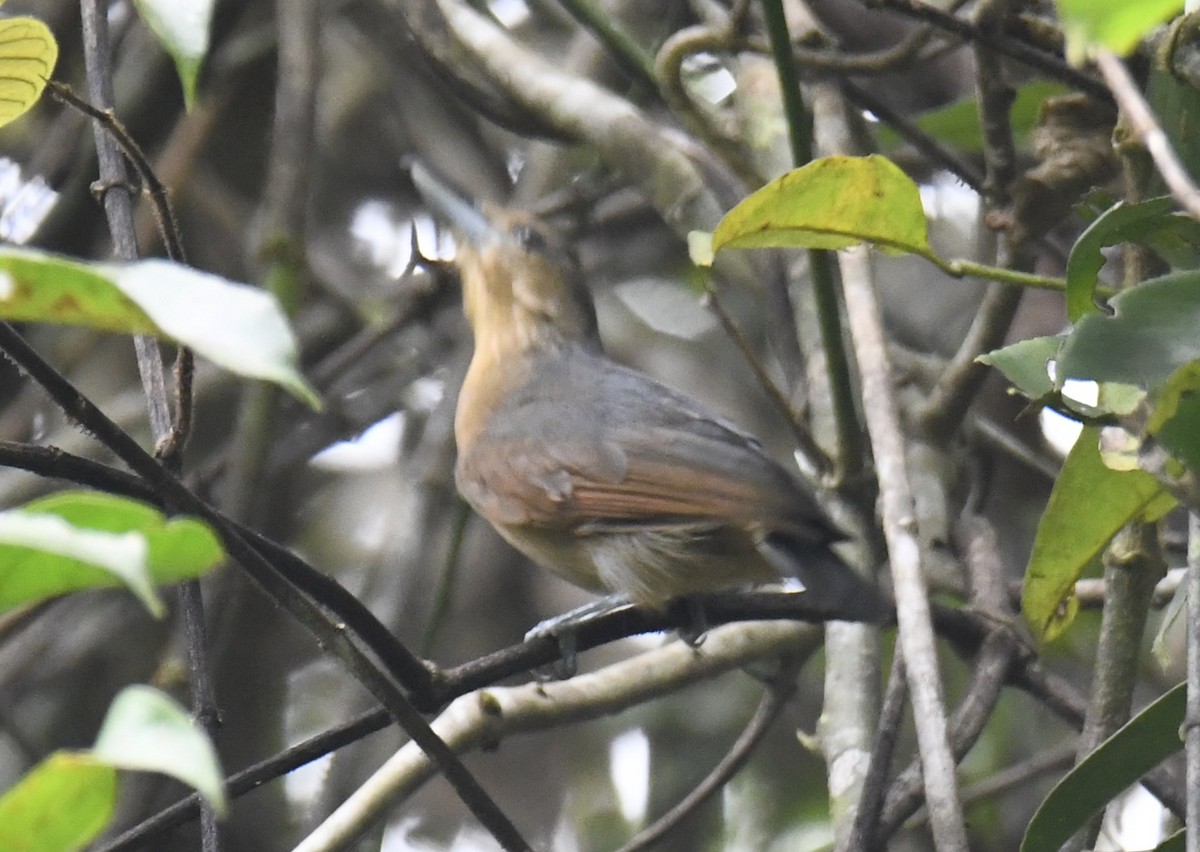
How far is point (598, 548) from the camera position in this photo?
7.89 ft

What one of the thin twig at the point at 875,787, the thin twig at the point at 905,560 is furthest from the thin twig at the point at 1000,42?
the thin twig at the point at 875,787

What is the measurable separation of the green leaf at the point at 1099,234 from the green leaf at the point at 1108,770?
1.26 feet

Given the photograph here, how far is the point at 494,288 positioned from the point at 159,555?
2.57 metres

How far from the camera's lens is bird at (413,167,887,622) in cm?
213

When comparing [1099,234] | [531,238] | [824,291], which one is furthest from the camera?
[531,238]

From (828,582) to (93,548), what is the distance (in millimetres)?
1437

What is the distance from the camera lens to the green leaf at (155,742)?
58cm

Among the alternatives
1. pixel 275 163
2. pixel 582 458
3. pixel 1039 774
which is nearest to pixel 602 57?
pixel 275 163

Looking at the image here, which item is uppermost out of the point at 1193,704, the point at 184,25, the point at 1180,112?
the point at 1180,112

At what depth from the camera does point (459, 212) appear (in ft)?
10.3

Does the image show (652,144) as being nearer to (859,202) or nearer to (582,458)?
(582,458)

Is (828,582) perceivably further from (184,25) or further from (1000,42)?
(184,25)

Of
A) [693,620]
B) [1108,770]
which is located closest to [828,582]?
[693,620]

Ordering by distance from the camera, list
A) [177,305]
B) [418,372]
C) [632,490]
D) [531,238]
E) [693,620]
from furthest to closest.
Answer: [418,372]
[531,238]
[632,490]
[693,620]
[177,305]
